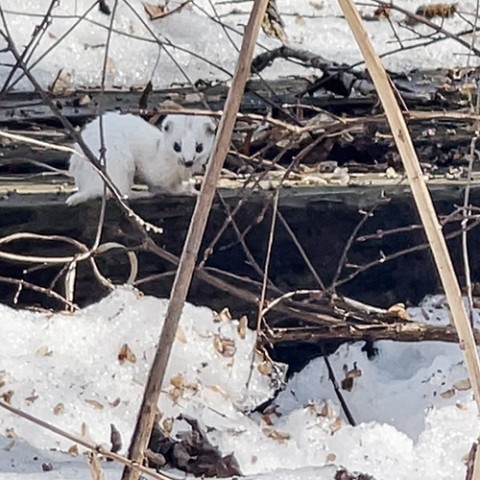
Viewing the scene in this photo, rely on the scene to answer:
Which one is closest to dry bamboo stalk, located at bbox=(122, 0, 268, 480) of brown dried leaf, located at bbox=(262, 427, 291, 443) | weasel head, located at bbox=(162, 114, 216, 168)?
brown dried leaf, located at bbox=(262, 427, 291, 443)

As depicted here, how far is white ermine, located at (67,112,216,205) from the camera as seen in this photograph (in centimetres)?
469

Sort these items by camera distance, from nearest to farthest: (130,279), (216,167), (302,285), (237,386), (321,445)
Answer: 1. (216,167)
2. (321,445)
3. (237,386)
4. (130,279)
5. (302,285)

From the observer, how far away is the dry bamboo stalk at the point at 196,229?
1.20 m

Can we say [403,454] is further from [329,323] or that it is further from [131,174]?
[131,174]

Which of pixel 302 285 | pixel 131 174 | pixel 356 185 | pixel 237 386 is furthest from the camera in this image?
pixel 131 174

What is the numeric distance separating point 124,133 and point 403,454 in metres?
2.65

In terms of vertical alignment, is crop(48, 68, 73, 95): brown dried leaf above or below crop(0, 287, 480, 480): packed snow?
above

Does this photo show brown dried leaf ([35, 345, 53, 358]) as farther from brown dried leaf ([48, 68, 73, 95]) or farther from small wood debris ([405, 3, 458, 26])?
small wood debris ([405, 3, 458, 26])

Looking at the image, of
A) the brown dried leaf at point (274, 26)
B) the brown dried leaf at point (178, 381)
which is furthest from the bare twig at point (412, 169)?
the brown dried leaf at point (274, 26)

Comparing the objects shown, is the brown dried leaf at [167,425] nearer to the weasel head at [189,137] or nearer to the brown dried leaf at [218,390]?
the brown dried leaf at [218,390]

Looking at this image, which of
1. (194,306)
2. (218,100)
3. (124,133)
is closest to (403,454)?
(194,306)

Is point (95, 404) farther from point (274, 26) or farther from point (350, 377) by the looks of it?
point (274, 26)

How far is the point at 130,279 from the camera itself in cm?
367

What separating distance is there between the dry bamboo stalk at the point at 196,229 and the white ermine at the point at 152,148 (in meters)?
2.97
